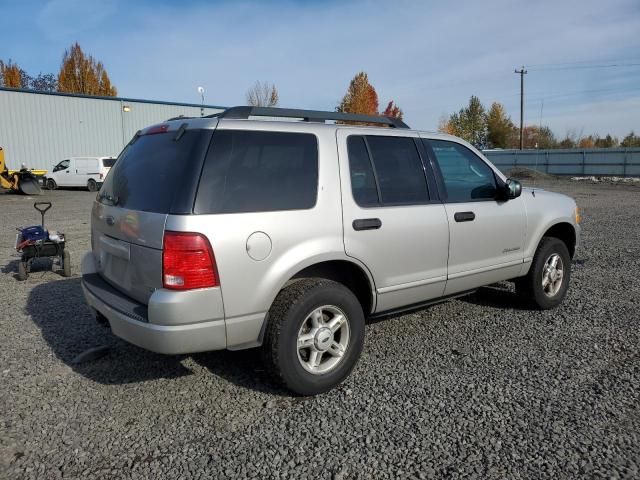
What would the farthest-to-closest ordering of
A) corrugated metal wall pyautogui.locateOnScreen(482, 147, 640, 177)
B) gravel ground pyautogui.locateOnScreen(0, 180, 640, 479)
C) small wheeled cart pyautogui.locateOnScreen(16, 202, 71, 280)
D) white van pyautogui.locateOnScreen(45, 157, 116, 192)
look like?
corrugated metal wall pyautogui.locateOnScreen(482, 147, 640, 177)
white van pyautogui.locateOnScreen(45, 157, 116, 192)
small wheeled cart pyautogui.locateOnScreen(16, 202, 71, 280)
gravel ground pyautogui.locateOnScreen(0, 180, 640, 479)

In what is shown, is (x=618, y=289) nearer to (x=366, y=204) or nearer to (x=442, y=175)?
(x=442, y=175)

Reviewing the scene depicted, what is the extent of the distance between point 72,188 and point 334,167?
1073 inches

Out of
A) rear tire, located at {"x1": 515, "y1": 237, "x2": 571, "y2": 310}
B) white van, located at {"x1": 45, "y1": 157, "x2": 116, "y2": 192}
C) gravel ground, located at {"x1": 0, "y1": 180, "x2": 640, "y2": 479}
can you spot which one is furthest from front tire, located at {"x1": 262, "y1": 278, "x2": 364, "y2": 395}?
white van, located at {"x1": 45, "y1": 157, "x2": 116, "y2": 192}

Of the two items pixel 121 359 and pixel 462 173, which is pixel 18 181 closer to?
pixel 121 359

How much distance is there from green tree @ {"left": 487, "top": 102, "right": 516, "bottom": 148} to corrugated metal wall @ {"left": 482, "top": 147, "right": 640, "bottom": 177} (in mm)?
22923

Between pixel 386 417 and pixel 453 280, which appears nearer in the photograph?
pixel 386 417

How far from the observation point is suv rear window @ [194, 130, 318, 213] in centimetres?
311

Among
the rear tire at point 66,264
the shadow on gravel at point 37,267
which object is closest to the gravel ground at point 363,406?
the rear tire at point 66,264

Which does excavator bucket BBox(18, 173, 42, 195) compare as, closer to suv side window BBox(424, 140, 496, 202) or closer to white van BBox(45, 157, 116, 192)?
white van BBox(45, 157, 116, 192)

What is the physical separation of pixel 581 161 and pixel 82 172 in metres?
34.9

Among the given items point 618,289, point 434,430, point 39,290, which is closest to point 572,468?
point 434,430

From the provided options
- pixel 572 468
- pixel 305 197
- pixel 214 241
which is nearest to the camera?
pixel 572 468

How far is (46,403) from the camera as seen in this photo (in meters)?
3.40

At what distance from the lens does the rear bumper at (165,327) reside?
296 centimetres
